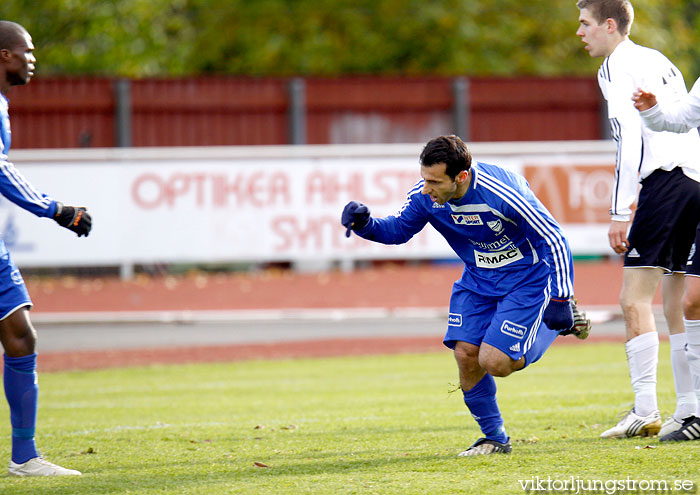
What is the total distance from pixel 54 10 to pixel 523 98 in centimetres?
A: 1144

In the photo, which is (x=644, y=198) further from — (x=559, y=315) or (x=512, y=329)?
(x=512, y=329)

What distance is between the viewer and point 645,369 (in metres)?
6.26

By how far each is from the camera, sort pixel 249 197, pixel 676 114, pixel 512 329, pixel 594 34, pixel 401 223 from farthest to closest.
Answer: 1. pixel 249 197
2. pixel 594 34
3. pixel 401 223
4. pixel 512 329
5. pixel 676 114

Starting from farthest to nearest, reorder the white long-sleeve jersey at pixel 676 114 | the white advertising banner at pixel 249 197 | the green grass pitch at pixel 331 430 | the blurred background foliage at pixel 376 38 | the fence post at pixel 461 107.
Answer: the blurred background foliage at pixel 376 38
the fence post at pixel 461 107
the white advertising banner at pixel 249 197
the white long-sleeve jersey at pixel 676 114
the green grass pitch at pixel 331 430

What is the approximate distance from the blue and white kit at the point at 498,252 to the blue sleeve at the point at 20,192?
1730 mm

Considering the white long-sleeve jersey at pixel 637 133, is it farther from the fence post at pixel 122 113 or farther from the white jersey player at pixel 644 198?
the fence post at pixel 122 113

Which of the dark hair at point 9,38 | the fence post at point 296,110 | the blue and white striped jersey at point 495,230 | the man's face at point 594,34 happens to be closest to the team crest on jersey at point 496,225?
the blue and white striped jersey at point 495,230

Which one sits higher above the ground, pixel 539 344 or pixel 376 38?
pixel 376 38

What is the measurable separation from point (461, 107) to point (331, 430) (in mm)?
17166

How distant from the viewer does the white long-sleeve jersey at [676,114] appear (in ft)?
17.9

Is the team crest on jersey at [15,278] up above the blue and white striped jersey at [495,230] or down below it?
below

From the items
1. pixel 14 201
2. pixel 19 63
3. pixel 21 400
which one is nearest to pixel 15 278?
pixel 14 201

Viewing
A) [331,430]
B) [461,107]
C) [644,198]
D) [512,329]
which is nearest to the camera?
[512,329]

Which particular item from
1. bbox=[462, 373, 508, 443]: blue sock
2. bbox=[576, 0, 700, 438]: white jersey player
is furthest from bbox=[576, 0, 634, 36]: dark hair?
bbox=[462, 373, 508, 443]: blue sock
